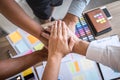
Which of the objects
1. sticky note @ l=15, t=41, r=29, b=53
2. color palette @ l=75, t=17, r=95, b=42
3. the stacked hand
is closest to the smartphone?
color palette @ l=75, t=17, r=95, b=42

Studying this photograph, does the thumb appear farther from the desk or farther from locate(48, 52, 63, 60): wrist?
the desk

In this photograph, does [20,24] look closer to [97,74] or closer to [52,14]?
[97,74]

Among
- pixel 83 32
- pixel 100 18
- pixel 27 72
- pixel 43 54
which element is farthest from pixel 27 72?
pixel 100 18

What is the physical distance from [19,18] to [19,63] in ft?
0.76

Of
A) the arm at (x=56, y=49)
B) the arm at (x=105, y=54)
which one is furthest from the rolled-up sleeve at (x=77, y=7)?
the arm at (x=105, y=54)

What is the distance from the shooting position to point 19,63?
1.25 m

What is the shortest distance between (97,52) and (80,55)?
196 mm

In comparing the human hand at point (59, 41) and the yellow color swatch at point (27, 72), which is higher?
the human hand at point (59, 41)

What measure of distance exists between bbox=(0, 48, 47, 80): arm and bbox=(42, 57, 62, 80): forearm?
11 cm

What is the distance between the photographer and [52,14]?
2176 mm

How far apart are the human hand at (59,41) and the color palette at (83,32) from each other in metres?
0.09

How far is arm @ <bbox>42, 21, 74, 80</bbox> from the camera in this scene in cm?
112

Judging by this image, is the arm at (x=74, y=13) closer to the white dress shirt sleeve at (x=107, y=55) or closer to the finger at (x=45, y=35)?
the finger at (x=45, y=35)

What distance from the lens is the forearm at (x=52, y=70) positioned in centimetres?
110
